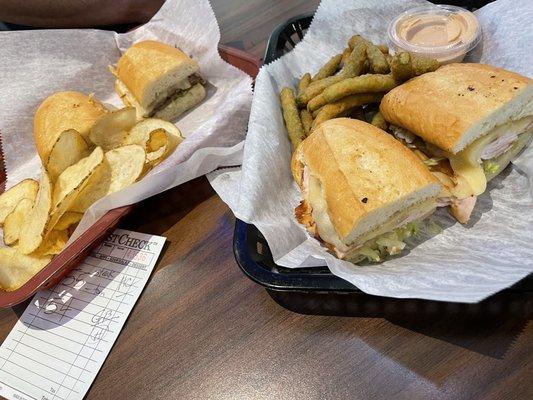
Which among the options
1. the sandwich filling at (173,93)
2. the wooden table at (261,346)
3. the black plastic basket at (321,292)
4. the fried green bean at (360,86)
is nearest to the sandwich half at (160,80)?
the sandwich filling at (173,93)

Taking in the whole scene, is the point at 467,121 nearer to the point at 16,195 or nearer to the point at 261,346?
the point at 261,346

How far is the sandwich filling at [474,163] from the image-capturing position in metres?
1.25

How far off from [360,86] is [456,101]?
0.32 metres

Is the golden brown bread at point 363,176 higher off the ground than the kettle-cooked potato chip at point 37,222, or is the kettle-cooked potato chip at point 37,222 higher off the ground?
the kettle-cooked potato chip at point 37,222

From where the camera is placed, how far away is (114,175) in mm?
1602

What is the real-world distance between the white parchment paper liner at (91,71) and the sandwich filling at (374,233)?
22.4 inches

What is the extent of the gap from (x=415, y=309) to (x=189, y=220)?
2.72ft

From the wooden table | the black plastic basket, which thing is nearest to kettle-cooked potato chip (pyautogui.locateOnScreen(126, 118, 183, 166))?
the wooden table

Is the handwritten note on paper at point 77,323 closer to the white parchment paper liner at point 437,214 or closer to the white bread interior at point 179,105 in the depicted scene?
the white parchment paper liner at point 437,214

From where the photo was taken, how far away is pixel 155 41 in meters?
2.19

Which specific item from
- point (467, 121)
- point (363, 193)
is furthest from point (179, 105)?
point (467, 121)

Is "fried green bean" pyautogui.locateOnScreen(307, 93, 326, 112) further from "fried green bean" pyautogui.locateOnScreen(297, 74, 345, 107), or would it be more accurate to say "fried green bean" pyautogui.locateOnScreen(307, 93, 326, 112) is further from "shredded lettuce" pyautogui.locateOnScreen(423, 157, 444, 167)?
"shredded lettuce" pyautogui.locateOnScreen(423, 157, 444, 167)

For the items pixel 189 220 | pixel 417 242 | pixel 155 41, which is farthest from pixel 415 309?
pixel 155 41

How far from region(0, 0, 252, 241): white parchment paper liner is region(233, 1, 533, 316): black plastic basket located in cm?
57
